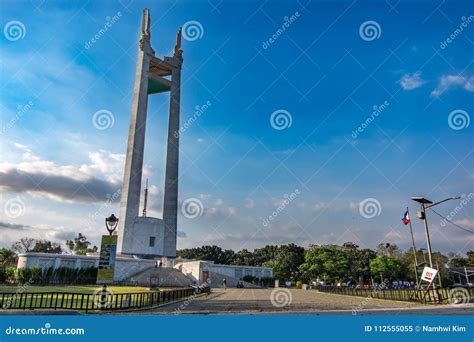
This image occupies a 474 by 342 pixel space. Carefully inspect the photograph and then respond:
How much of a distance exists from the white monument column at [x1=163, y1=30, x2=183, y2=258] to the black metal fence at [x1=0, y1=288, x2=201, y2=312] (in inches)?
1267

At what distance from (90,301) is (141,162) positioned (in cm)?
3660

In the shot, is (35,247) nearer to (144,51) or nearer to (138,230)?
(138,230)

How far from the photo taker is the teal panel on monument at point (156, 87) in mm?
57888

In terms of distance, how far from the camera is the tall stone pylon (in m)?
48.7

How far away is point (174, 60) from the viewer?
60.1 m

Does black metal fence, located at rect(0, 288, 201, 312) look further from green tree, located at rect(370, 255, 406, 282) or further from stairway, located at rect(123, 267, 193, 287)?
green tree, located at rect(370, 255, 406, 282)

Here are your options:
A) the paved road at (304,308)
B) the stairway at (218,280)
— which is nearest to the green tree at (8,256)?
the stairway at (218,280)

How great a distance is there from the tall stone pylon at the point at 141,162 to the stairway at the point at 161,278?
26.4 ft

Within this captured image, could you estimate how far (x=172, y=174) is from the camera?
54.7 meters

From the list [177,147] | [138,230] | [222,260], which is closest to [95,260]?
[138,230]

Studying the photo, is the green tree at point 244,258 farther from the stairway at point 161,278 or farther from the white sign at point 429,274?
the white sign at point 429,274

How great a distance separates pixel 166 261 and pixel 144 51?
31.0 meters

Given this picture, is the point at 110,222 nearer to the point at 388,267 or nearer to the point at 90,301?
the point at 90,301

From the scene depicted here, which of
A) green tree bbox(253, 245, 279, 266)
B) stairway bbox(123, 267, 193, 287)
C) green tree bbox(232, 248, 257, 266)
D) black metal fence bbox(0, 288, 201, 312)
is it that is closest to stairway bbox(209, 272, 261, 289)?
stairway bbox(123, 267, 193, 287)
